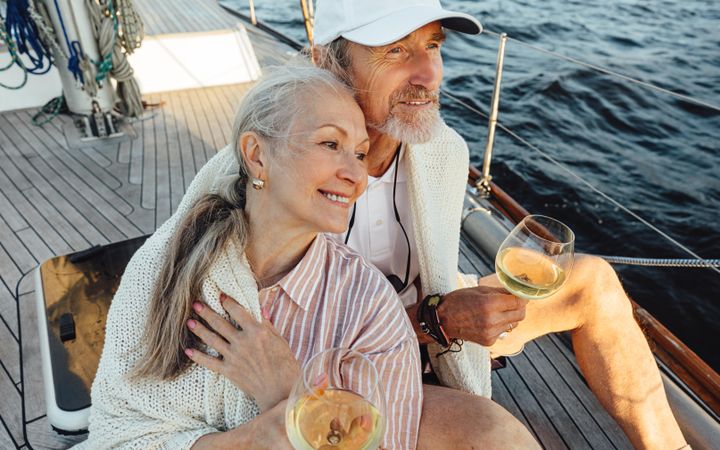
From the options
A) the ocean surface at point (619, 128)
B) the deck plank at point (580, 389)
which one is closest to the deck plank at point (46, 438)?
the deck plank at point (580, 389)

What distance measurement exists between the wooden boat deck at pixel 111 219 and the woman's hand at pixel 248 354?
0.89m

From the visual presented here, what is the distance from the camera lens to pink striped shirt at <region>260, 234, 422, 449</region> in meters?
1.21

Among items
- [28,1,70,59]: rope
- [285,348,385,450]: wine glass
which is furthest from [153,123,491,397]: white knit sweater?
[28,1,70,59]: rope

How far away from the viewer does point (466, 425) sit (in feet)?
3.87

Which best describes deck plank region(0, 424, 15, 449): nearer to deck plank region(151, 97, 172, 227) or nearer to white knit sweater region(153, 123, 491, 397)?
white knit sweater region(153, 123, 491, 397)

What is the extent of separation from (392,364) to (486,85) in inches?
254

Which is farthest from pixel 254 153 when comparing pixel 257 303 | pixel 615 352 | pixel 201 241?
pixel 615 352

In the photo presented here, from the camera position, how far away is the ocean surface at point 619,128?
422cm

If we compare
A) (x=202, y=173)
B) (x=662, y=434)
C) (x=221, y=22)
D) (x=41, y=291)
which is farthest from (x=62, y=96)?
(x=662, y=434)

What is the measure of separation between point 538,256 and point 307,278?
0.54 m

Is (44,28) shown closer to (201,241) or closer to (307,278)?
(201,241)

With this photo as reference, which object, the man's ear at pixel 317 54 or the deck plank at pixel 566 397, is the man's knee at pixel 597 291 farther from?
the man's ear at pixel 317 54

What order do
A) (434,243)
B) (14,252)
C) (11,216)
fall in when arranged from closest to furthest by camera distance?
1. (434,243)
2. (14,252)
3. (11,216)

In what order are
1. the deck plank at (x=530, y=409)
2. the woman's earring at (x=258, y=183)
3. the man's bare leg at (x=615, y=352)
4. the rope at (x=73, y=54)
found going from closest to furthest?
the woman's earring at (x=258, y=183), the man's bare leg at (x=615, y=352), the deck plank at (x=530, y=409), the rope at (x=73, y=54)
